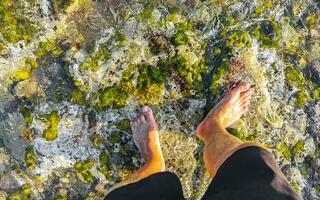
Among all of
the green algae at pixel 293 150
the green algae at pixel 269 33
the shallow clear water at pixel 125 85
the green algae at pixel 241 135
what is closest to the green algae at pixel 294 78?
the shallow clear water at pixel 125 85

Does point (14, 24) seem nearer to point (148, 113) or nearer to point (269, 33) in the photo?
point (148, 113)

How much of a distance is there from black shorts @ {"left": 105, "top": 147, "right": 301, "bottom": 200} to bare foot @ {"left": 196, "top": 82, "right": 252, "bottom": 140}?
60cm

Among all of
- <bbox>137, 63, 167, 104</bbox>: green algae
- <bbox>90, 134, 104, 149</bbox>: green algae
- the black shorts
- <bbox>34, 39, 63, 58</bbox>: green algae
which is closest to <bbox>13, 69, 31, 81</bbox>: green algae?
<bbox>34, 39, 63, 58</bbox>: green algae

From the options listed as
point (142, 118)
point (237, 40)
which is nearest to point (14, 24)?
point (142, 118)

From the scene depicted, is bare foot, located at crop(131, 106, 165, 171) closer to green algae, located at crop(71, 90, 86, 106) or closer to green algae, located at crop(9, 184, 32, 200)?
green algae, located at crop(71, 90, 86, 106)

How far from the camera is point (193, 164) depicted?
491 cm

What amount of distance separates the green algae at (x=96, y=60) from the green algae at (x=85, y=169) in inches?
39.3

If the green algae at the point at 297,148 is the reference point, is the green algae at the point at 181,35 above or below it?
above

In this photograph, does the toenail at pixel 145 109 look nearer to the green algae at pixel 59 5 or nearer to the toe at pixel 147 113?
the toe at pixel 147 113

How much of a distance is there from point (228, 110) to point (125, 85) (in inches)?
45.3

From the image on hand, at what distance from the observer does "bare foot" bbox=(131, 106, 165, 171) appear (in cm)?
464

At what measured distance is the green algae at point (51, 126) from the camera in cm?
466

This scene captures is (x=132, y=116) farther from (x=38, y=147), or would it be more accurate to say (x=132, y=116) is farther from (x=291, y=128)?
(x=291, y=128)

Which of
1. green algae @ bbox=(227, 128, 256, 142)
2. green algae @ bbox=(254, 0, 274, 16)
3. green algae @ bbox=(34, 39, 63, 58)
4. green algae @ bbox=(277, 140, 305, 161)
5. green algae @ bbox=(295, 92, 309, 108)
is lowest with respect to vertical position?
green algae @ bbox=(277, 140, 305, 161)
